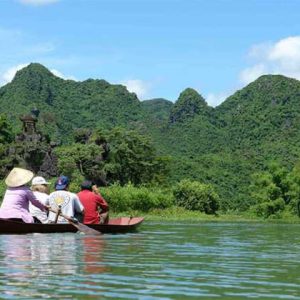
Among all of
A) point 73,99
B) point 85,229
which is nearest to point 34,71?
point 73,99

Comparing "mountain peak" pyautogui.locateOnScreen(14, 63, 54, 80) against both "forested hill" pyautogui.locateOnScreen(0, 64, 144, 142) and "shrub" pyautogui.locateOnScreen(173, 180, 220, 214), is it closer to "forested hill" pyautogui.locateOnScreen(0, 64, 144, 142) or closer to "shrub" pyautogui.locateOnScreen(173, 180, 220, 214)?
"forested hill" pyautogui.locateOnScreen(0, 64, 144, 142)

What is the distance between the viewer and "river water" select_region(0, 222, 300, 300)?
4.84m

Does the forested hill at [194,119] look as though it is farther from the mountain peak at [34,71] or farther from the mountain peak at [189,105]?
the mountain peak at [34,71]

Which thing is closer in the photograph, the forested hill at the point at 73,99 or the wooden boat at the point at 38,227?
the wooden boat at the point at 38,227

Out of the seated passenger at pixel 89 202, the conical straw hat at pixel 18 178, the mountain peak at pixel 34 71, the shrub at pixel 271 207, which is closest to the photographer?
the conical straw hat at pixel 18 178

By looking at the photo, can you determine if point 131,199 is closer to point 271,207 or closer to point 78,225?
point 271,207

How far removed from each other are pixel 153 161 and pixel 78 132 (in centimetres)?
691

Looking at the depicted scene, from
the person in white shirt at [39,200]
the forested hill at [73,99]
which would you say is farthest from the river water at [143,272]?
the forested hill at [73,99]

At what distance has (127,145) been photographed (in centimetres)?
5597

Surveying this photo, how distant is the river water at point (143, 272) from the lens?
484cm

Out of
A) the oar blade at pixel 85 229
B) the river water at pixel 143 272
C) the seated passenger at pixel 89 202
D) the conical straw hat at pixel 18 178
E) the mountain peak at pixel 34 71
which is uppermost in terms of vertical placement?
the mountain peak at pixel 34 71

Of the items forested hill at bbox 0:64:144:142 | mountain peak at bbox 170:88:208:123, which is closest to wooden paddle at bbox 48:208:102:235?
forested hill at bbox 0:64:144:142

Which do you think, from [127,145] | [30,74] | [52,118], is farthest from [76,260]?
[30,74]

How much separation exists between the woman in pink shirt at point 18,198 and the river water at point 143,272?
2.15 meters
